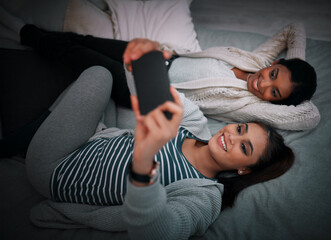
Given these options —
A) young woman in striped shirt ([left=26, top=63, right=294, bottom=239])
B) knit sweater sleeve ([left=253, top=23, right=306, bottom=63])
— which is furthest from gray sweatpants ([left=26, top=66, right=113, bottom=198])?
knit sweater sleeve ([left=253, top=23, right=306, bottom=63])

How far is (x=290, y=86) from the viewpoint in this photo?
36.8 inches

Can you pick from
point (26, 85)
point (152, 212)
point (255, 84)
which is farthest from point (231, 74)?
point (26, 85)

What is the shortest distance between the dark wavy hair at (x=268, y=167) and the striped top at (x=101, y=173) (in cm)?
17

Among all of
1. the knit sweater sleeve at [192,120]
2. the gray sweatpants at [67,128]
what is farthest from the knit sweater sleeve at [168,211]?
the gray sweatpants at [67,128]

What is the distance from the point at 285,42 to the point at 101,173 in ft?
4.50

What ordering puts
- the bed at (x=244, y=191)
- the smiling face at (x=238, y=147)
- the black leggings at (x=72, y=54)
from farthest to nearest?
1. the black leggings at (x=72, y=54)
2. the smiling face at (x=238, y=147)
3. the bed at (x=244, y=191)

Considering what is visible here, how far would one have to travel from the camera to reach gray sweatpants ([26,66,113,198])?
633 mm

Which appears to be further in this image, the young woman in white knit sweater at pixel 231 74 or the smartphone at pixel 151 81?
the young woman in white knit sweater at pixel 231 74

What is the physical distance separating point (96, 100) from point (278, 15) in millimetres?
1683

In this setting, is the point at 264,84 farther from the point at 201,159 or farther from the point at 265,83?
the point at 201,159

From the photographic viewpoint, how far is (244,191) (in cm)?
74

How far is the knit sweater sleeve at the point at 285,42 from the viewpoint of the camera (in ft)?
3.77

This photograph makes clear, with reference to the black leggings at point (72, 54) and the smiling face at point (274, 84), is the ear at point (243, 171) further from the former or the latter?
the black leggings at point (72, 54)

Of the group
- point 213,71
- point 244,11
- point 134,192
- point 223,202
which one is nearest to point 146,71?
point 134,192
